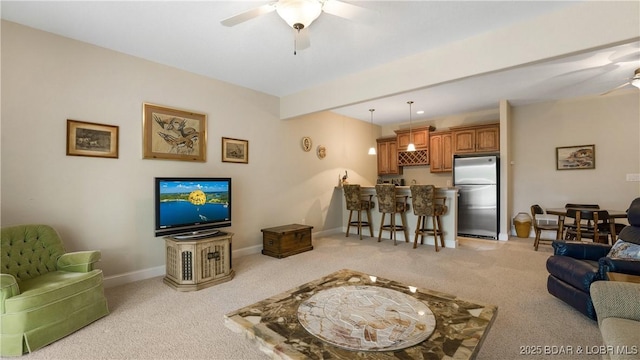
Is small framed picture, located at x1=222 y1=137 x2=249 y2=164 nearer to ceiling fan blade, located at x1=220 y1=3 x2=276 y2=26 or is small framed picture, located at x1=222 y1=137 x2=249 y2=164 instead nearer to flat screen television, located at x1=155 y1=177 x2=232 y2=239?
flat screen television, located at x1=155 y1=177 x2=232 y2=239

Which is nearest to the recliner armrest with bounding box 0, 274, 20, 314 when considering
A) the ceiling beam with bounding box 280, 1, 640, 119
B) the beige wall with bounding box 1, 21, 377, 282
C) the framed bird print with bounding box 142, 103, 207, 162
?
the beige wall with bounding box 1, 21, 377, 282

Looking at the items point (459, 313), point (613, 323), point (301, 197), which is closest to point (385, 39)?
point (459, 313)

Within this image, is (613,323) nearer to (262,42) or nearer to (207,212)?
(262,42)

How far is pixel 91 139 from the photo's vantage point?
9.91 ft

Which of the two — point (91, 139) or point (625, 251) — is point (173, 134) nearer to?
point (91, 139)

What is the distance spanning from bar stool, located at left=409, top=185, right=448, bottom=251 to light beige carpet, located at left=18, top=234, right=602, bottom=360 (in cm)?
37

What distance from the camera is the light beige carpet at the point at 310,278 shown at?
1.95 meters

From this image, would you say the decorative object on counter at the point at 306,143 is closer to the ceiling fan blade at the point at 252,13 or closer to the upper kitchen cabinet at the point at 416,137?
the upper kitchen cabinet at the point at 416,137

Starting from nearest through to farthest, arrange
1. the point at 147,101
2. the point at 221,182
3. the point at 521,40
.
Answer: the point at 521,40
the point at 147,101
the point at 221,182

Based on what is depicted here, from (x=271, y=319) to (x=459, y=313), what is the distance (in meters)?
1.10

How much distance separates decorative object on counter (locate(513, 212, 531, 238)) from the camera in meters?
5.50

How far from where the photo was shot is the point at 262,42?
9.79ft

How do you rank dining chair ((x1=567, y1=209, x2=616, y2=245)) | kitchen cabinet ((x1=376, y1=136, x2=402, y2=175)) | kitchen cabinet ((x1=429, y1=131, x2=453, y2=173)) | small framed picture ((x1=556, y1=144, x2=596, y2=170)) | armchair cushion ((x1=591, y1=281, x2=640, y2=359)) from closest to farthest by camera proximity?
armchair cushion ((x1=591, y1=281, x2=640, y2=359)) < dining chair ((x1=567, y1=209, x2=616, y2=245)) < small framed picture ((x1=556, y1=144, x2=596, y2=170)) < kitchen cabinet ((x1=429, y1=131, x2=453, y2=173)) < kitchen cabinet ((x1=376, y1=136, x2=402, y2=175))

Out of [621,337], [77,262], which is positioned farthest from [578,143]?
[77,262]
